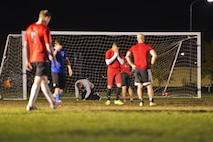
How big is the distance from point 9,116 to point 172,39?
568 inches

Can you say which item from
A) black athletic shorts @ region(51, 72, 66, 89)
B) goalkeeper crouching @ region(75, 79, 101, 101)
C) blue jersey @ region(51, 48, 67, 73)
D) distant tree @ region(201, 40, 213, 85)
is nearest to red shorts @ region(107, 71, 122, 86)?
blue jersey @ region(51, 48, 67, 73)

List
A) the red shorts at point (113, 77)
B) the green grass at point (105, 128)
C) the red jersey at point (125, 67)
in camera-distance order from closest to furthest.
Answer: the green grass at point (105, 128) → the red shorts at point (113, 77) → the red jersey at point (125, 67)

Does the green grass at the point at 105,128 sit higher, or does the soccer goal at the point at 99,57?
the soccer goal at the point at 99,57

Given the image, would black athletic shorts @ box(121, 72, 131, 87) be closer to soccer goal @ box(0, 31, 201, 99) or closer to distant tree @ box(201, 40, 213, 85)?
soccer goal @ box(0, 31, 201, 99)

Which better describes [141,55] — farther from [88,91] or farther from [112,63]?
[88,91]

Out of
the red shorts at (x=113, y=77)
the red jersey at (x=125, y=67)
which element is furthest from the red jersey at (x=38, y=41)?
the red jersey at (x=125, y=67)

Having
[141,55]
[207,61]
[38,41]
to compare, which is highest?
[207,61]

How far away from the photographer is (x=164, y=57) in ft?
82.2

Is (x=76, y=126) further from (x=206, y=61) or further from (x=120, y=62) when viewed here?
(x=206, y=61)


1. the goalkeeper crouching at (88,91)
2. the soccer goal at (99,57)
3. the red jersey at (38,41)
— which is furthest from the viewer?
the soccer goal at (99,57)

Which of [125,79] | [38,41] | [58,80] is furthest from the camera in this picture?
[125,79]

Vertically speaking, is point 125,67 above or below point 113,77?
above

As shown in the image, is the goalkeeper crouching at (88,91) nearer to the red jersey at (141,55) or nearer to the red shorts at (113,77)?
the red shorts at (113,77)

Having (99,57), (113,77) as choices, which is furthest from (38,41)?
(99,57)
